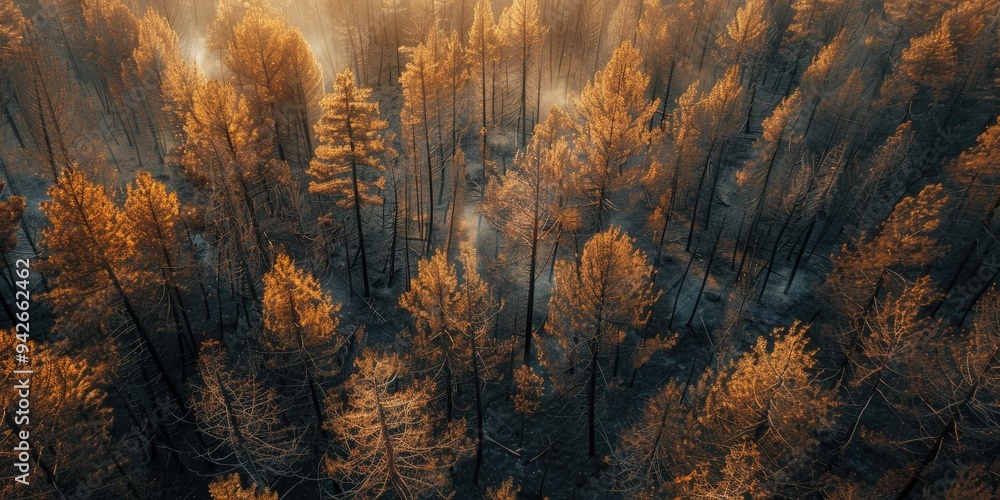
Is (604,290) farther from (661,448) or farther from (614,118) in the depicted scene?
(614,118)

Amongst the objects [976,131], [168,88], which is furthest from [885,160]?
[168,88]

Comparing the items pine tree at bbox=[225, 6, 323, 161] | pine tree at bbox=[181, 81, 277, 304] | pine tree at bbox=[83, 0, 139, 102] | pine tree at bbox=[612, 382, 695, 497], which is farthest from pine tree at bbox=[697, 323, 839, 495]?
pine tree at bbox=[83, 0, 139, 102]

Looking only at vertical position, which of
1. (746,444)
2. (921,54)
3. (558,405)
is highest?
(921,54)

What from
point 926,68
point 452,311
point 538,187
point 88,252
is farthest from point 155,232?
point 926,68

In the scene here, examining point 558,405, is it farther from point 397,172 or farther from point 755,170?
point 755,170

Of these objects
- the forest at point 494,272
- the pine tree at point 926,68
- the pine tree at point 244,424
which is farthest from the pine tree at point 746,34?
the pine tree at point 244,424

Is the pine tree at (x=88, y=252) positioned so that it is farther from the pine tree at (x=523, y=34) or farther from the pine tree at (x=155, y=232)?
the pine tree at (x=523, y=34)

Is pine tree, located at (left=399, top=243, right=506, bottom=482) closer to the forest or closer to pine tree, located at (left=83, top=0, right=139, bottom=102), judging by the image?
the forest
